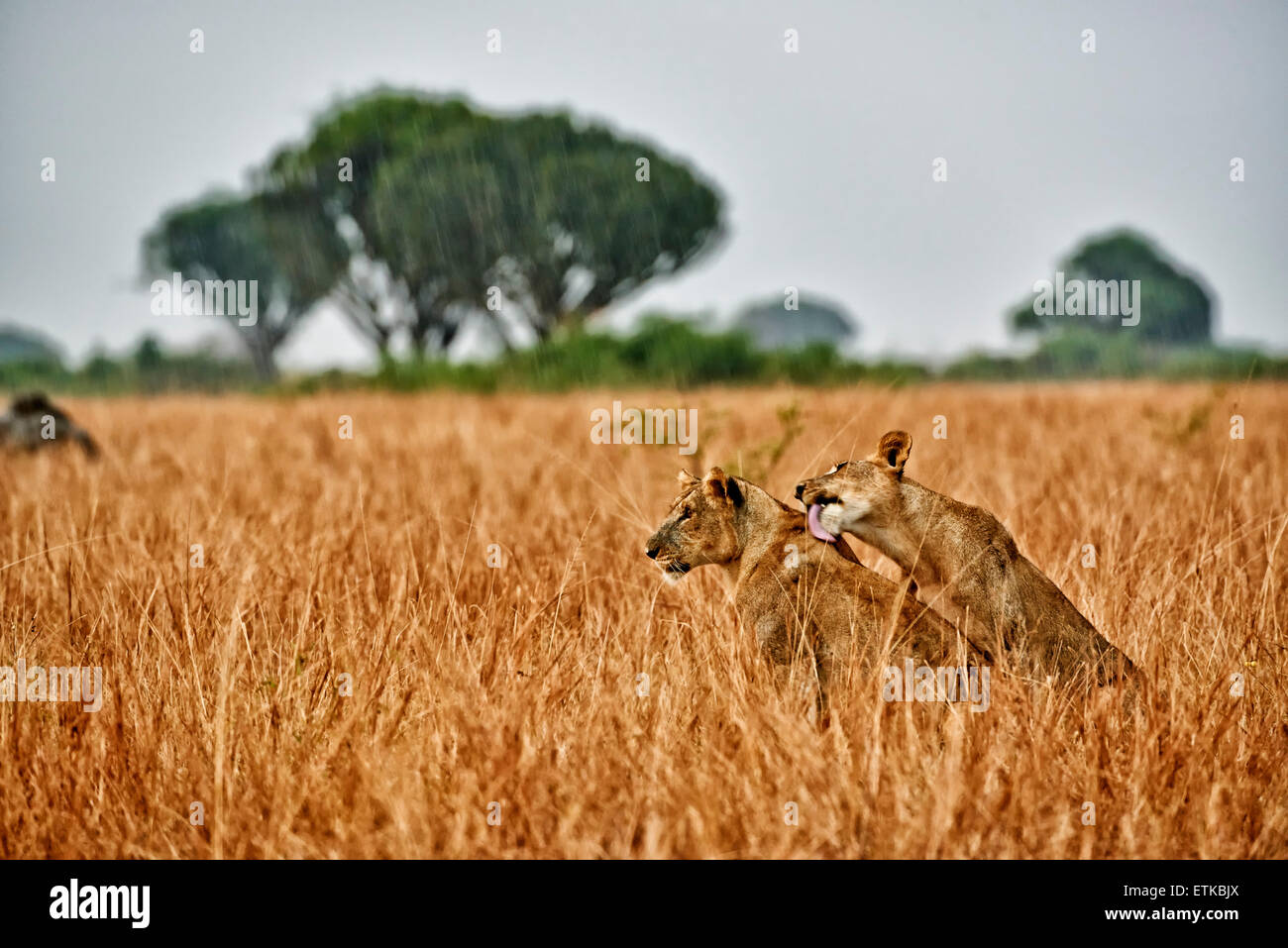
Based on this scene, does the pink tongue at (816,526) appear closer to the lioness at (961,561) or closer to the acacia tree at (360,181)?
the lioness at (961,561)

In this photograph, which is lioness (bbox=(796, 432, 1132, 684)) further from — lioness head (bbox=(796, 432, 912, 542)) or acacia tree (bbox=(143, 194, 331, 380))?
acacia tree (bbox=(143, 194, 331, 380))

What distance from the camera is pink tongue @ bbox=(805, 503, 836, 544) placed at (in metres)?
4.32

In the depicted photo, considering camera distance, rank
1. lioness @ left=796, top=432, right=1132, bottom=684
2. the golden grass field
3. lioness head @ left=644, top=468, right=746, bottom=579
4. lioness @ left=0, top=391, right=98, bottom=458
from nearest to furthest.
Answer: the golden grass field
lioness @ left=796, top=432, right=1132, bottom=684
lioness head @ left=644, top=468, right=746, bottom=579
lioness @ left=0, top=391, right=98, bottom=458

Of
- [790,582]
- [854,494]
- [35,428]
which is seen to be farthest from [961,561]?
[35,428]

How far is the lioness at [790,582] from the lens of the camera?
408 cm

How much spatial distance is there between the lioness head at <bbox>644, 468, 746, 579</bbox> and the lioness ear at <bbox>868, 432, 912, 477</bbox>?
500mm

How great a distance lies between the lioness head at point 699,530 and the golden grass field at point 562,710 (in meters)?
0.35

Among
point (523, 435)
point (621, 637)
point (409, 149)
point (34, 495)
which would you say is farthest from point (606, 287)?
point (621, 637)

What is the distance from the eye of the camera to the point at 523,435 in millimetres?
11961

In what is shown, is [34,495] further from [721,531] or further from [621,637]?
[721,531]

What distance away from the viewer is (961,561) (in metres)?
4.30

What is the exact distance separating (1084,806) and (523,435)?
8.90m

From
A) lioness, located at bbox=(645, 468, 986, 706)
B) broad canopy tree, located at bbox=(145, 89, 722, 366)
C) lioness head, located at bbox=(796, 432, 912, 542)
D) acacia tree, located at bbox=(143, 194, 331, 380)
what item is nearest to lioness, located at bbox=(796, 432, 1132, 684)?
lioness head, located at bbox=(796, 432, 912, 542)

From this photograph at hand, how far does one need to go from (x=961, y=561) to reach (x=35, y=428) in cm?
998
